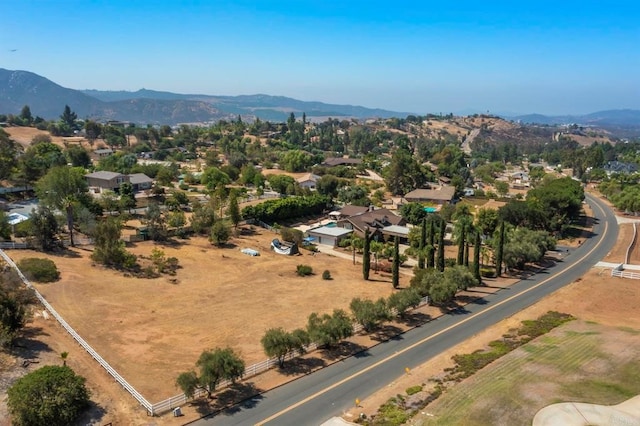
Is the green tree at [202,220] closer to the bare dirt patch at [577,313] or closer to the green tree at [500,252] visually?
the green tree at [500,252]

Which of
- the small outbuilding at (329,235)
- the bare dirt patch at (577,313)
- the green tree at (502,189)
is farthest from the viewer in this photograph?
the green tree at (502,189)

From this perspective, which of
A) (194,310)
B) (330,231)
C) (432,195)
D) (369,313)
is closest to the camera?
(369,313)

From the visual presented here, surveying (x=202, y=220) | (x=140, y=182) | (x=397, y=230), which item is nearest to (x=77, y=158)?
(x=140, y=182)

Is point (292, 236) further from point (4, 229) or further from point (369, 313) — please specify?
point (4, 229)

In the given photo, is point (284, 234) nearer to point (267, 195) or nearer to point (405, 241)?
point (405, 241)

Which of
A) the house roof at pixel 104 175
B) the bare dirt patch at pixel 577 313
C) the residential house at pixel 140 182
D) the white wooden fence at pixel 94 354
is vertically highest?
the house roof at pixel 104 175

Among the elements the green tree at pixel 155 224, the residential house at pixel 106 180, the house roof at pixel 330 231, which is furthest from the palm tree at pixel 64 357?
the residential house at pixel 106 180

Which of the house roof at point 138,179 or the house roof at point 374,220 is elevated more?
the house roof at point 138,179

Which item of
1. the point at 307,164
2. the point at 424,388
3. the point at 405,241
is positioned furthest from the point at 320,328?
the point at 307,164
